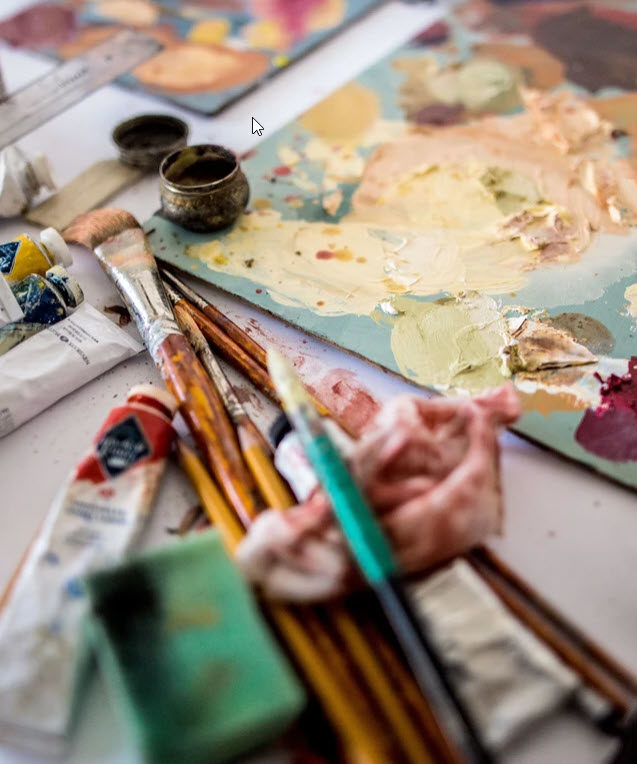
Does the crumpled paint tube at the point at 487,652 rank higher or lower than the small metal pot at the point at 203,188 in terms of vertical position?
lower

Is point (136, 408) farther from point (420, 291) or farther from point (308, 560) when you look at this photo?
point (420, 291)

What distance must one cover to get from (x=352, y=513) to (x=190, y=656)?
0.62 feet

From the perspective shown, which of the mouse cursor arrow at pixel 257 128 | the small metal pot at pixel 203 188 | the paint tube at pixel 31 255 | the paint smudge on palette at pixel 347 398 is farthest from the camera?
the mouse cursor arrow at pixel 257 128

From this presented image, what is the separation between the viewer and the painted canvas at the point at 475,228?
940 millimetres

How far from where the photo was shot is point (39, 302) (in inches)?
38.7

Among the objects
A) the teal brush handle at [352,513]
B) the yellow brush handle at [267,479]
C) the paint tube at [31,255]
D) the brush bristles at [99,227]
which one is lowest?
the yellow brush handle at [267,479]

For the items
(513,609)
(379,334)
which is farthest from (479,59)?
(513,609)

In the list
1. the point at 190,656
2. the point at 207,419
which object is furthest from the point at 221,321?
the point at 190,656

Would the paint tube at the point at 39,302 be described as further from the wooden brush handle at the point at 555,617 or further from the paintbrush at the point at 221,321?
the wooden brush handle at the point at 555,617

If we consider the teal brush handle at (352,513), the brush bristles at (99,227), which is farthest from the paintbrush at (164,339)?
the teal brush handle at (352,513)

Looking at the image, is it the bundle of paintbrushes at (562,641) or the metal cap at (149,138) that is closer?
the bundle of paintbrushes at (562,641)

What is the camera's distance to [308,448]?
71cm

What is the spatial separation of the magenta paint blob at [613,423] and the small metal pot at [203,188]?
0.62 metres

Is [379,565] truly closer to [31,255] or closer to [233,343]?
[233,343]
